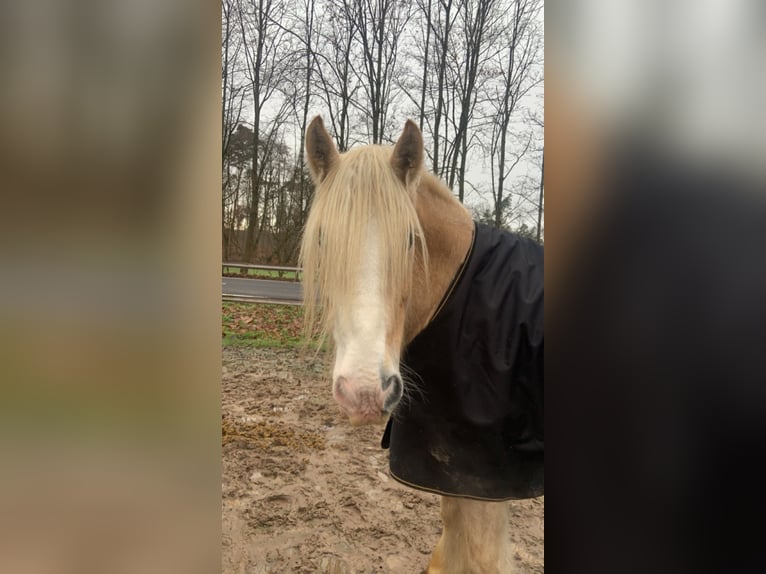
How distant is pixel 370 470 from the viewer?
109cm

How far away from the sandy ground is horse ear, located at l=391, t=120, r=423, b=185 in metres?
0.53

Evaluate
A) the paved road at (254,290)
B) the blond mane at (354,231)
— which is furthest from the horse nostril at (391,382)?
the paved road at (254,290)

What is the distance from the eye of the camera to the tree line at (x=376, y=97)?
0.96m

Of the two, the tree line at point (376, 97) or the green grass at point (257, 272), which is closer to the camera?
the tree line at point (376, 97)

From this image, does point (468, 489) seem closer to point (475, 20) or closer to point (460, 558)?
point (460, 558)

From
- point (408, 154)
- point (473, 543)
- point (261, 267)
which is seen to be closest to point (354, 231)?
point (408, 154)

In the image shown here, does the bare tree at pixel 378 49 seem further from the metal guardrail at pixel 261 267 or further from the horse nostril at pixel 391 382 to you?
the horse nostril at pixel 391 382

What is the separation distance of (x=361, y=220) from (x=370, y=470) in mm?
689

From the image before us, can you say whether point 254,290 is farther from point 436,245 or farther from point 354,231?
point 436,245

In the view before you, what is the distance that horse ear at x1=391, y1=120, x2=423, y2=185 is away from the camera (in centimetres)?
94

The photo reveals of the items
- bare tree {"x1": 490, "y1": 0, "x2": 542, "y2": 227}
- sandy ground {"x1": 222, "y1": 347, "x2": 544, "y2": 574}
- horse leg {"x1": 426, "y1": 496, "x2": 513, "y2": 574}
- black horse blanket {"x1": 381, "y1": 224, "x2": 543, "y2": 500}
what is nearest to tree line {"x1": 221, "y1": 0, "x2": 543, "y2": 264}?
bare tree {"x1": 490, "y1": 0, "x2": 542, "y2": 227}

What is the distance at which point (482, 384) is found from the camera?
3.18 feet
